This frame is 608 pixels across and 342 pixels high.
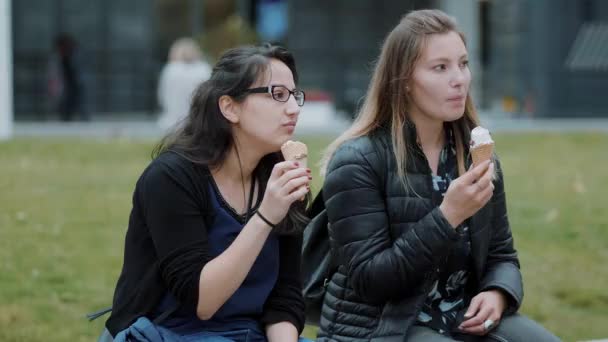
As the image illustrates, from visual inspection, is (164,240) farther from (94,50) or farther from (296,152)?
(94,50)

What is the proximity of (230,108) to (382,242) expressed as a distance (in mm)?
653

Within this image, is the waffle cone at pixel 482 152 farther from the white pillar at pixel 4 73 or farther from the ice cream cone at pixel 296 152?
the white pillar at pixel 4 73

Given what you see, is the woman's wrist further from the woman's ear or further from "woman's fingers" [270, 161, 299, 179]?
the woman's ear

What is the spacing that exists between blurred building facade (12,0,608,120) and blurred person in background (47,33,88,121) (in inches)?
32.0

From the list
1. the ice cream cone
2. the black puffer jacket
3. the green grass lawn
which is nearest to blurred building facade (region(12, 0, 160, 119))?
the green grass lawn

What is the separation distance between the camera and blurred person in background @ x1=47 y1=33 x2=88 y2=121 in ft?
72.4

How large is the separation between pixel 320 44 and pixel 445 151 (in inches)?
915

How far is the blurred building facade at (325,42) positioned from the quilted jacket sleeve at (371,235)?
684 inches

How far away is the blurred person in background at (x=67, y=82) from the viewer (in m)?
22.1

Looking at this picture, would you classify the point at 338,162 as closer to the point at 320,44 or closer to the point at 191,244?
the point at 191,244

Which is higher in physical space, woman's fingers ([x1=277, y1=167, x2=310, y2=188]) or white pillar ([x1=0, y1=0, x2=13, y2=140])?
woman's fingers ([x1=277, y1=167, x2=310, y2=188])

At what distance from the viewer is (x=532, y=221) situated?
325 inches

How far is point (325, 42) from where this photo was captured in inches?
1047

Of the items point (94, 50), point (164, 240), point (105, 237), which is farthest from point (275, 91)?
point (94, 50)
